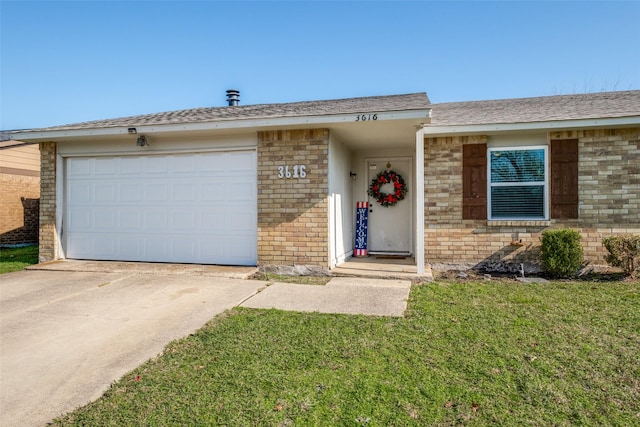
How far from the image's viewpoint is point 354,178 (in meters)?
9.33

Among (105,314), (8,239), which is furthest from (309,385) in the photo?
(8,239)

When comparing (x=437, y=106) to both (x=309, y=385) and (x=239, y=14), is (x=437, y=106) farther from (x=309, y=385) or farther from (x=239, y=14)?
(x=309, y=385)

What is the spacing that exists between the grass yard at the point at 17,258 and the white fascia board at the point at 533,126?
28.7 feet

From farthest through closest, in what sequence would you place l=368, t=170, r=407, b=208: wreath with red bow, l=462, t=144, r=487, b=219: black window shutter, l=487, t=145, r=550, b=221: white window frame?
l=368, t=170, r=407, b=208: wreath with red bow
l=462, t=144, r=487, b=219: black window shutter
l=487, t=145, r=550, b=221: white window frame

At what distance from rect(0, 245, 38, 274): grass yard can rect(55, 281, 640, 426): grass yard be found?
19.7 ft

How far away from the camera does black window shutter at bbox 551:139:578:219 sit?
6.89 m

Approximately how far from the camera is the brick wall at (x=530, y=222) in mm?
6762

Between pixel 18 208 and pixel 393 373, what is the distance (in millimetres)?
13261

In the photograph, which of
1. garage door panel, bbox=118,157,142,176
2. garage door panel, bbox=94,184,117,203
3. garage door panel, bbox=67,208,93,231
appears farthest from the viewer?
garage door panel, bbox=67,208,93,231

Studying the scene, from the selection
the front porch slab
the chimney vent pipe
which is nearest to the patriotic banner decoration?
the front porch slab

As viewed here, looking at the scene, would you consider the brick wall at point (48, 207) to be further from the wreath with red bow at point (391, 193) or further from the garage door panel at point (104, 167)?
the wreath with red bow at point (391, 193)

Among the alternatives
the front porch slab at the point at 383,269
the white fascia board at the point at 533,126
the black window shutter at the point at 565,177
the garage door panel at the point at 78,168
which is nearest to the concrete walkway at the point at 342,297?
the front porch slab at the point at 383,269

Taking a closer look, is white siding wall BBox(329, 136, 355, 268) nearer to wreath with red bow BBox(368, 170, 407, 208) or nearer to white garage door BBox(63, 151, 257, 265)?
wreath with red bow BBox(368, 170, 407, 208)

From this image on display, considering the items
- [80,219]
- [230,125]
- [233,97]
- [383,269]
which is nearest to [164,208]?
[80,219]
